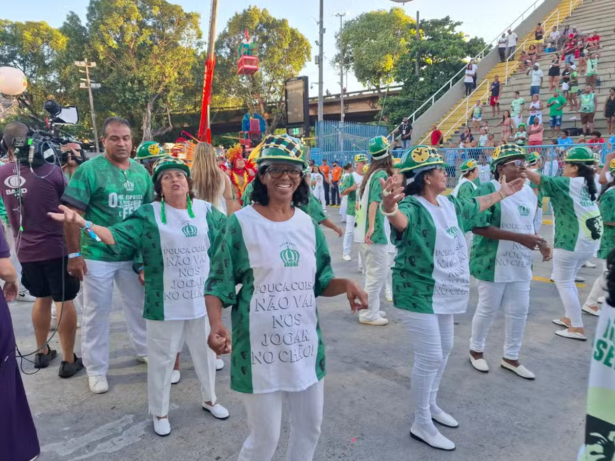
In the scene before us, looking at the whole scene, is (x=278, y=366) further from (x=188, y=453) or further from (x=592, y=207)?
(x=592, y=207)

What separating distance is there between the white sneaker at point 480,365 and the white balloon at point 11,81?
10191 millimetres

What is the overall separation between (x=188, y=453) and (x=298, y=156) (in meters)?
2.11

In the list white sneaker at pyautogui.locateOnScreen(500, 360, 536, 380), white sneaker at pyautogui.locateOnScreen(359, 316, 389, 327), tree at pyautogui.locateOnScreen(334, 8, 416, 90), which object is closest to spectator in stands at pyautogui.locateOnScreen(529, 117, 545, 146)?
white sneaker at pyautogui.locateOnScreen(359, 316, 389, 327)

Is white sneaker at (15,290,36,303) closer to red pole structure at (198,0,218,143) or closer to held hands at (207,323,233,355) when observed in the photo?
red pole structure at (198,0,218,143)

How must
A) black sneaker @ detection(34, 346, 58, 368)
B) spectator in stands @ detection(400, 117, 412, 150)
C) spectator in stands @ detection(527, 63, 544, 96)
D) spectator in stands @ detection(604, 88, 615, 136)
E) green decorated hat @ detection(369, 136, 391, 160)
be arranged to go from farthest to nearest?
1. spectator in stands @ detection(400, 117, 412, 150)
2. spectator in stands @ detection(527, 63, 544, 96)
3. spectator in stands @ detection(604, 88, 615, 136)
4. green decorated hat @ detection(369, 136, 391, 160)
5. black sneaker @ detection(34, 346, 58, 368)

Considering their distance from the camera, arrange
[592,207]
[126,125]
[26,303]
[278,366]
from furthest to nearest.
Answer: [26,303], [592,207], [126,125], [278,366]

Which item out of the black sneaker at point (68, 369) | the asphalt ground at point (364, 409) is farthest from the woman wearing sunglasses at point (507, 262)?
the black sneaker at point (68, 369)

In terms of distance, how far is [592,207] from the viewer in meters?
4.84

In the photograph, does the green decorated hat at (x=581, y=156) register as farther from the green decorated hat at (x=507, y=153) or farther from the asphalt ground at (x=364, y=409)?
the asphalt ground at (x=364, y=409)

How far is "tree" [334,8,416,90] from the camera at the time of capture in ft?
124

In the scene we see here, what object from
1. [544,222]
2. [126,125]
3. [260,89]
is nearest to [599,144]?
[544,222]

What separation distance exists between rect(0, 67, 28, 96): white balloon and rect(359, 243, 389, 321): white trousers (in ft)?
27.8

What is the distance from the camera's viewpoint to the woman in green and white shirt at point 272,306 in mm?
2096

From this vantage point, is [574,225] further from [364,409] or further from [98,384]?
[98,384]
